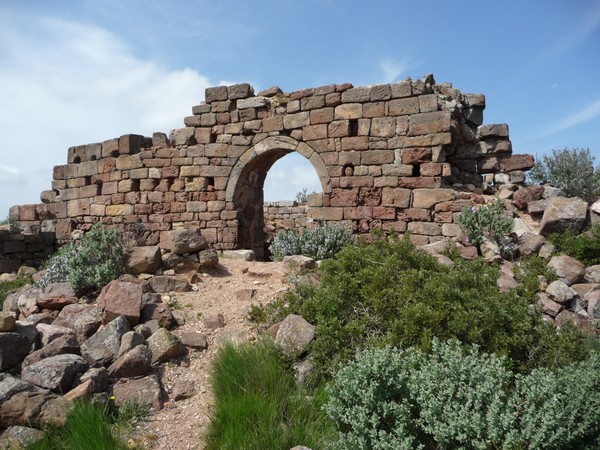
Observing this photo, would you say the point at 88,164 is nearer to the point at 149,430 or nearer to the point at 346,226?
the point at 346,226

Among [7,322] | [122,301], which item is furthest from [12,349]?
[122,301]

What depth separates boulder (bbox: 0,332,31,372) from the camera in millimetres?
4121

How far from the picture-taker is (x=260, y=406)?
3457 millimetres

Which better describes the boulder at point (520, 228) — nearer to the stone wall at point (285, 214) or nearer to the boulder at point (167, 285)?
the boulder at point (167, 285)

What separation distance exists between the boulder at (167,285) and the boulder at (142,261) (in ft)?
1.71

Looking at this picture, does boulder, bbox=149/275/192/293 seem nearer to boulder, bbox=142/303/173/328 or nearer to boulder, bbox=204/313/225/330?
boulder, bbox=142/303/173/328

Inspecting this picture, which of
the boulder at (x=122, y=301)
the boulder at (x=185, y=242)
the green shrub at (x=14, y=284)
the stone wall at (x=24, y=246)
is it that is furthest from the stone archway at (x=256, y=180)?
the stone wall at (x=24, y=246)

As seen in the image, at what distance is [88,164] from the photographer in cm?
1124

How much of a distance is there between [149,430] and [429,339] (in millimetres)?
2355

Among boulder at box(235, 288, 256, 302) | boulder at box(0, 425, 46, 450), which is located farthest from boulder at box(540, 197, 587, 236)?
boulder at box(0, 425, 46, 450)

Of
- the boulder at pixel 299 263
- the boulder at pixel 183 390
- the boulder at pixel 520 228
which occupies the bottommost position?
the boulder at pixel 183 390

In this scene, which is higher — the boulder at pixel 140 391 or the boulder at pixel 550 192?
the boulder at pixel 550 192

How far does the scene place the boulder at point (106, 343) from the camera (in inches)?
172

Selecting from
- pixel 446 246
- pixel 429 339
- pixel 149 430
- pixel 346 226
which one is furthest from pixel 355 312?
pixel 346 226
